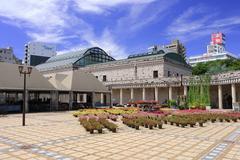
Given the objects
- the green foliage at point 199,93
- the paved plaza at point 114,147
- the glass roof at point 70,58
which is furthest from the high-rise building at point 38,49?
the paved plaza at point 114,147

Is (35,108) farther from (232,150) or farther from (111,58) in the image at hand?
(111,58)

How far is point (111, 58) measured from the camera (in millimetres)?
75562

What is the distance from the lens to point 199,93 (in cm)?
4094

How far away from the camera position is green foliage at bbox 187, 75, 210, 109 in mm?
39656

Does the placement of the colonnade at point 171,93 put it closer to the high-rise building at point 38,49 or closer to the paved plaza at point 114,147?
the paved plaza at point 114,147

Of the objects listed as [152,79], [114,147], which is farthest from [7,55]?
[114,147]

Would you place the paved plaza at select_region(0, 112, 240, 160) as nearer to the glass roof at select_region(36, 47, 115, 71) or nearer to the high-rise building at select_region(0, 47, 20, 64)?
the glass roof at select_region(36, 47, 115, 71)

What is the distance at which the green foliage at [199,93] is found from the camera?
1561 inches

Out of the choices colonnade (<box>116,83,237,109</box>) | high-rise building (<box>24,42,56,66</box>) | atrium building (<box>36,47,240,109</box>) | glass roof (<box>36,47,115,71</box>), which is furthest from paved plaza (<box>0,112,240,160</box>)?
high-rise building (<box>24,42,56,66</box>)

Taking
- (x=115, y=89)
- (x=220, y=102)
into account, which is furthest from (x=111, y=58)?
(x=220, y=102)

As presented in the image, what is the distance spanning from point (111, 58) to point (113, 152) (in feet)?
218

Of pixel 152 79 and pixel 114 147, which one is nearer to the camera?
pixel 114 147

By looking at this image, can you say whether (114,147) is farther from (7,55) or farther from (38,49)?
(38,49)

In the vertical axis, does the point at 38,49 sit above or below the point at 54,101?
above
